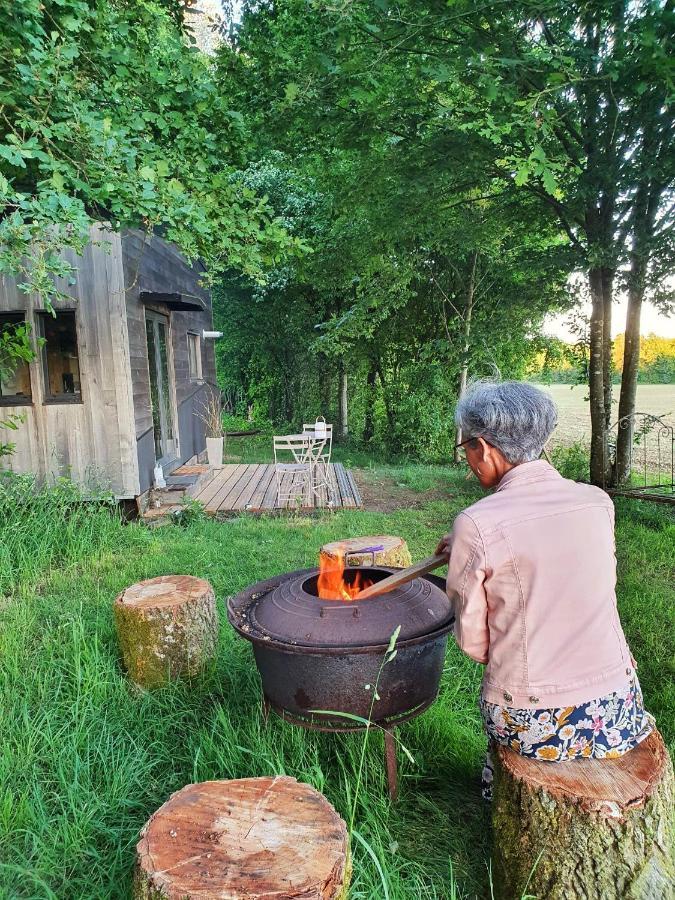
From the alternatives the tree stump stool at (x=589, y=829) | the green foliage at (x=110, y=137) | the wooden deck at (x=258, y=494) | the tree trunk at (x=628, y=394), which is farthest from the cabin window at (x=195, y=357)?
the tree stump stool at (x=589, y=829)

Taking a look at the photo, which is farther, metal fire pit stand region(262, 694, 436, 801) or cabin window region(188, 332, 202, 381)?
cabin window region(188, 332, 202, 381)

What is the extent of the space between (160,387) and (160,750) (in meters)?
7.02

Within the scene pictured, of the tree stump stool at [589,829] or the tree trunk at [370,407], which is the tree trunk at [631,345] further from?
the tree trunk at [370,407]

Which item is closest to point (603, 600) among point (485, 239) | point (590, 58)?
point (590, 58)

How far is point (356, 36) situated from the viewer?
197 inches

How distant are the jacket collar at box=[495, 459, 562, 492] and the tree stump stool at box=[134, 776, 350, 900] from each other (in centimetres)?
112

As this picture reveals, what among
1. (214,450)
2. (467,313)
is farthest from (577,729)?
(467,313)

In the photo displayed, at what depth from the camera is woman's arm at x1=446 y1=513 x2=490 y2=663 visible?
1800mm

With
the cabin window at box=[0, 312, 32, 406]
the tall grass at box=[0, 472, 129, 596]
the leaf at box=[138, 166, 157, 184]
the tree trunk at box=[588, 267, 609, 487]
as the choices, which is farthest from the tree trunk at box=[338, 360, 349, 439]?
the leaf at box=[138, 166, 157, 184]

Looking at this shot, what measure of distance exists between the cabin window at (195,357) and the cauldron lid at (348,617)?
9240mm

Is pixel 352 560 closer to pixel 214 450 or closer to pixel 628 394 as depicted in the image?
pixel 628 394

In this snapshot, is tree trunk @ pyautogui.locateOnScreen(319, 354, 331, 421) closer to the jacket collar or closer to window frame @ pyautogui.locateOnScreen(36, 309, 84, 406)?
window frame @ pyautogui.locateOnScreen(36, 309, 84, 406)

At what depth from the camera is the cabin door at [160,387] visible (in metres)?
8.59

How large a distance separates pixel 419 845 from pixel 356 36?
5.74 m
